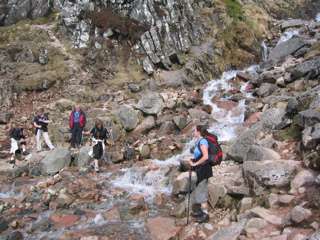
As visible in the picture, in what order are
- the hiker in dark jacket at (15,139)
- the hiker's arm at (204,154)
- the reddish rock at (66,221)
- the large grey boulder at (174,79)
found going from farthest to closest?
the large grey boulder at (174,79)
the hiker in dark jacket at (15,139)
the reddish rock at (66,221)
the hiker's arm at (204,154)

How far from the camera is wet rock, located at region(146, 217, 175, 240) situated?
5.49m

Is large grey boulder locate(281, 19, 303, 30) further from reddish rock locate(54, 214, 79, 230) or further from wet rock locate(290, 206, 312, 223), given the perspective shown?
reddish rock locate(54, 214, 79, 230)

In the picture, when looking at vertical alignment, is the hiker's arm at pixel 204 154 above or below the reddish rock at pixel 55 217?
above

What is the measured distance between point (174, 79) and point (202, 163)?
15490mm

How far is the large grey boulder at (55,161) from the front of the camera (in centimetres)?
974

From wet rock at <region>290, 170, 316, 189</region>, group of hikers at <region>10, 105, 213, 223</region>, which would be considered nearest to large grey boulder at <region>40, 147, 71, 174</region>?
group of hikers at <region>10, 105, 213, 223</region>

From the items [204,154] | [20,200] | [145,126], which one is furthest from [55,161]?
[204,154]

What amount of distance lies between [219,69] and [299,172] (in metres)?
19.7

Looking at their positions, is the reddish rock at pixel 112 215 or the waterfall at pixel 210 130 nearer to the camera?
the reddish rock at pixel 112 215

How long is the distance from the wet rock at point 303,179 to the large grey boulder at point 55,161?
27.7 feet

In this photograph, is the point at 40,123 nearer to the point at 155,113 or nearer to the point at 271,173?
the point at 155,113

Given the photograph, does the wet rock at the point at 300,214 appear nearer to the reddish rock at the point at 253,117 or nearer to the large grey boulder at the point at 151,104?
the reddish rock at the point at 253,117

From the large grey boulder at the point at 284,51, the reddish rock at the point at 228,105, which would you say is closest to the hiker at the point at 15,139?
the reddish rock at the point at 228,105

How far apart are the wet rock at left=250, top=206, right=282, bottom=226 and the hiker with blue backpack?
3.86 ft
